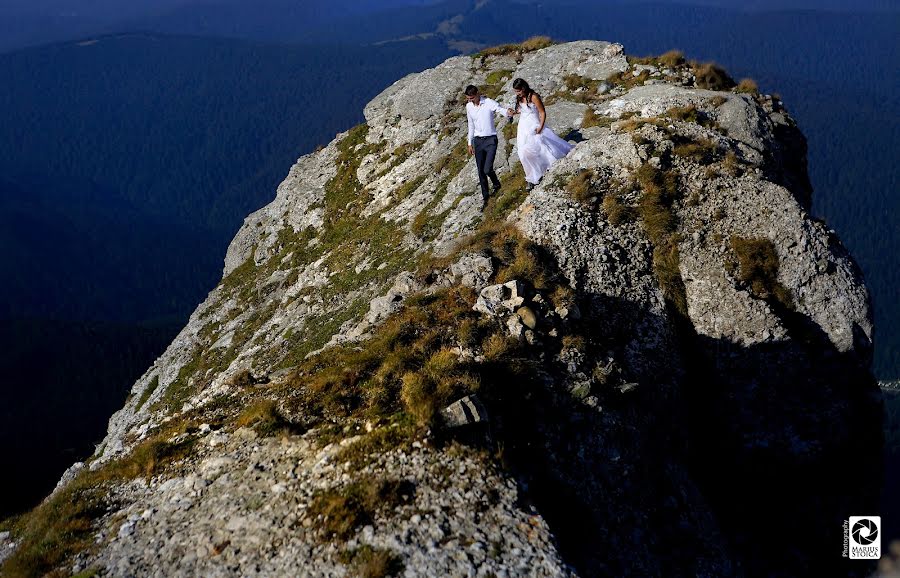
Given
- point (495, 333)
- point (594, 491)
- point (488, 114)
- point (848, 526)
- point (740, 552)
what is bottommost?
point (848, 526)

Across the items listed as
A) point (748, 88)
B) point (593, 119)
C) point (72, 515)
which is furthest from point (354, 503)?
point (748, 88)

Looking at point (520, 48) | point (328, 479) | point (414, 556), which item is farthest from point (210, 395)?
point (520, 48)

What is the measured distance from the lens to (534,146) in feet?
92.9

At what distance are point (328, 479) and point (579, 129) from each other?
24165mm

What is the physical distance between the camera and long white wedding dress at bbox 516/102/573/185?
28.1 m

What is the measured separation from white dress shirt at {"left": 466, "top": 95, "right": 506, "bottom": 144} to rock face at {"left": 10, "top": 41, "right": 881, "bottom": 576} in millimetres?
3154

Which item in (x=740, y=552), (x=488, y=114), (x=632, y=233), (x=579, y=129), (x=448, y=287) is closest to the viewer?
(x=740, y=552)

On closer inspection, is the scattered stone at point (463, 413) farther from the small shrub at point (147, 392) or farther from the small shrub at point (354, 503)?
the small shrub at point (147, 392)

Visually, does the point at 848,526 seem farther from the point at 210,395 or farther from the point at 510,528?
the point at 210,395

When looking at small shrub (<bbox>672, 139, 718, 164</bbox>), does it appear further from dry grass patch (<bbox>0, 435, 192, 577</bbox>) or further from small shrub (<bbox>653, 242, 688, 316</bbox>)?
dry grass patch (<bbox>0, 435, 192, 577</bbox>)

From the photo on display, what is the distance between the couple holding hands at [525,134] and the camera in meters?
27.9

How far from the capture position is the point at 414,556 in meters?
12.8

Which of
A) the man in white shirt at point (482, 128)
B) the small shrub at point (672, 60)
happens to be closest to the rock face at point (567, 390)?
the small shrub at point (672, 60)

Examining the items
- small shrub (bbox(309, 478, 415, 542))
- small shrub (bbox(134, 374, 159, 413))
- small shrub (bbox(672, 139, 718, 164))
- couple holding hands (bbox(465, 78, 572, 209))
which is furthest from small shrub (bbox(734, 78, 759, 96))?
small shrub (bbox(134, 374, 159, 413))
